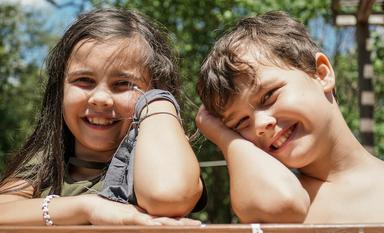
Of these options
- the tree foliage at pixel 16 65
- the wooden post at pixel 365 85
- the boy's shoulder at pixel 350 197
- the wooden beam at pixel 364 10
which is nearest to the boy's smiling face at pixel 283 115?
the boy's shoulder at pixel 350 197

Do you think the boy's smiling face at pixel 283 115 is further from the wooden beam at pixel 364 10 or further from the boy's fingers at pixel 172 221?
the wooden beam at pixel 364 10

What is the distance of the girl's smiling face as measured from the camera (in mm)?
1611

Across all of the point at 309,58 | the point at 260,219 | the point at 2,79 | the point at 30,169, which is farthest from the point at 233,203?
the point at 2,79

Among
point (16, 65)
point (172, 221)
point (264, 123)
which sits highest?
point (264, 123)

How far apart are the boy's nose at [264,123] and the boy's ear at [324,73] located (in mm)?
219

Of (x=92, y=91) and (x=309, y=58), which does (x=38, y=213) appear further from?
(x=309, y=58)

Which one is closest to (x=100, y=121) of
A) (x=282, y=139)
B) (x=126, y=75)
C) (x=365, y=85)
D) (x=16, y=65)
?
(x=126, y=75)

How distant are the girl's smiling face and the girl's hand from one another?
0.32m

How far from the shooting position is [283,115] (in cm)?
142

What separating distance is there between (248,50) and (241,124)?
0.20m

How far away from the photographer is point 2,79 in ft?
46.6

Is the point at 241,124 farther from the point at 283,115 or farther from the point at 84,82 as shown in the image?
the point at 84,82

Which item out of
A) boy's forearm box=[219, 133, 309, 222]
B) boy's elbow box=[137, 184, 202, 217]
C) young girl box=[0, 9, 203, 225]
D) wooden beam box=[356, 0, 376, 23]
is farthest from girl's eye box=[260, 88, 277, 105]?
wooden beam box=[356, 0, 376, 23]

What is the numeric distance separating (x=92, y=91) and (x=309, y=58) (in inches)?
23.9
